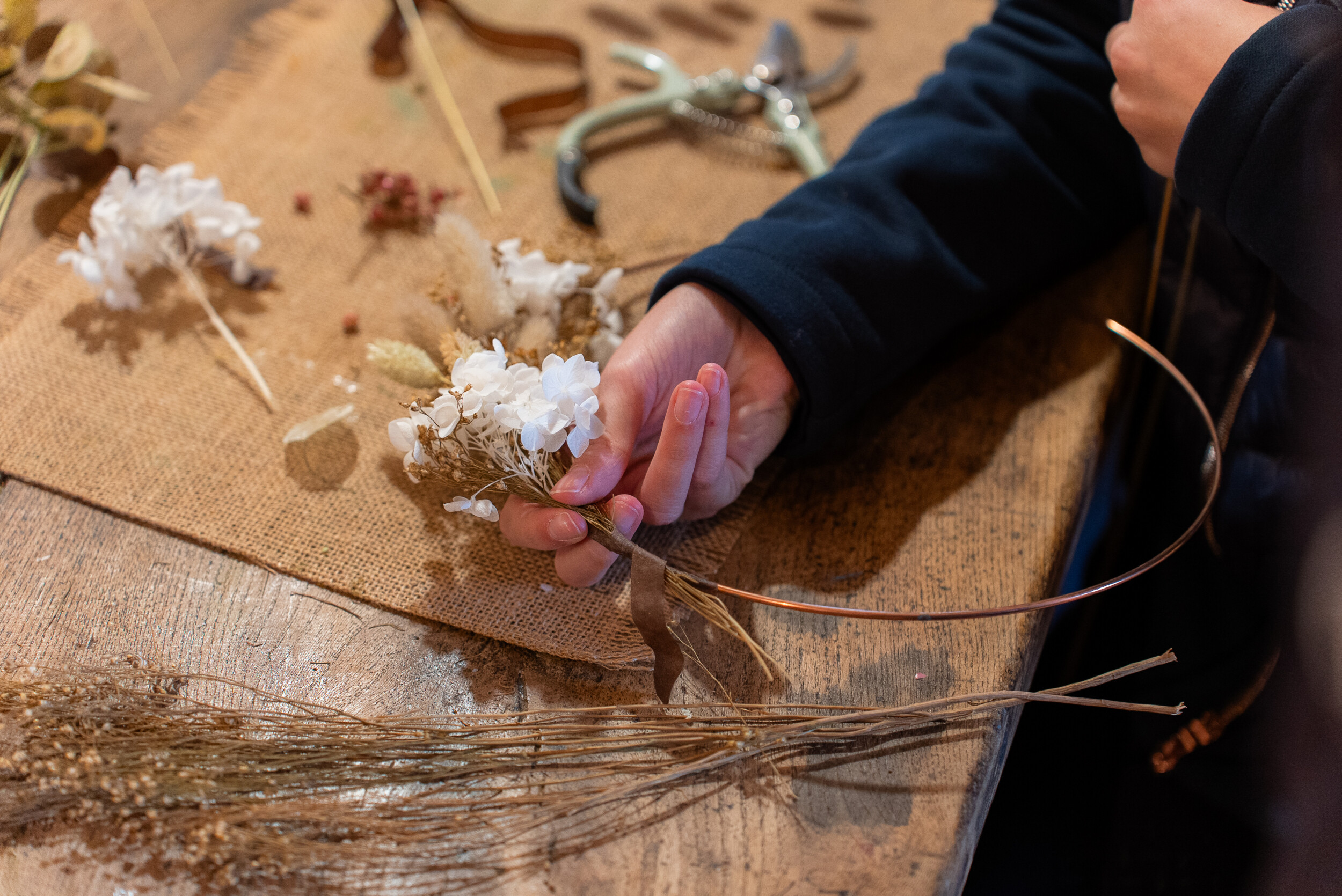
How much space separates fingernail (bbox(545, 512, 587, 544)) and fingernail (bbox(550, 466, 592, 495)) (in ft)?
0.06

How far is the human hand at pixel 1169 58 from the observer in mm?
707

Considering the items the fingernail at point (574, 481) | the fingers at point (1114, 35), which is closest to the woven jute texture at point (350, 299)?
the fingernail at point (574, 481)

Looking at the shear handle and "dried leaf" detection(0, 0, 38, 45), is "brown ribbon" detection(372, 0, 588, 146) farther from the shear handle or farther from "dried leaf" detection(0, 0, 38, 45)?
"dried leaf" detection(0, 0, 38, 45)

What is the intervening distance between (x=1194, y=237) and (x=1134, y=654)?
1.54 ft

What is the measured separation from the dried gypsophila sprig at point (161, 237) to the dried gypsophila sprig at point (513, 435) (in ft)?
0.93

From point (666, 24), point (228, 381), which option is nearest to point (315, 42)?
point (666, 24)

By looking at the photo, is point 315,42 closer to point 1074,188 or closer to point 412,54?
point 412,54

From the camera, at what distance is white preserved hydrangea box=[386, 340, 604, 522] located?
66cm

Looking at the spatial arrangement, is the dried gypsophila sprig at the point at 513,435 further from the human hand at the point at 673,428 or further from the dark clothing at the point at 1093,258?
the dark clothing at the point at 1093,258


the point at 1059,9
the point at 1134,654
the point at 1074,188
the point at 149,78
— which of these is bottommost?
the point at 1134,654

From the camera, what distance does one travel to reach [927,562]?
2.53ft

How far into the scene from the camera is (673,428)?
2.15 ft

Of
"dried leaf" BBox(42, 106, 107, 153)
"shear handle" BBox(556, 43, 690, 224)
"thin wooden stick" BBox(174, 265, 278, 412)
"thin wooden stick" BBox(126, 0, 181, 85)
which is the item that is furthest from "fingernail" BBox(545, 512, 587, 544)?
"thin wooden stick" BBox(126, 0, 181, 85)

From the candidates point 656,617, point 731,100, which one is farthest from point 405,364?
point 731,100
